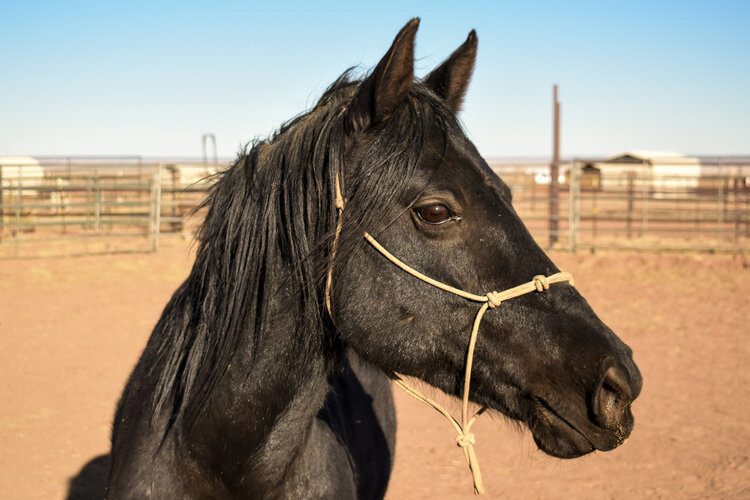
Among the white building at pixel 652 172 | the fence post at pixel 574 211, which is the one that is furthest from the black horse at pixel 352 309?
the fence post at pixel 574 211

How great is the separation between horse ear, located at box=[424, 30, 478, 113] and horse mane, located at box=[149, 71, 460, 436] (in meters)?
0.15

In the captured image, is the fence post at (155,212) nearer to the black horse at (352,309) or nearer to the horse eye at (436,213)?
the black horse at (352,309)

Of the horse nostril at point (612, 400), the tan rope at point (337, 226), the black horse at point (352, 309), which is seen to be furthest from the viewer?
the tan rope at point (337, 226)

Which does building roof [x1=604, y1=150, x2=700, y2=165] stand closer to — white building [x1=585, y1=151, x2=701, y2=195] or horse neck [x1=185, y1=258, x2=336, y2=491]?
white building [x1=585, y1=151, x2=701, y2=195]

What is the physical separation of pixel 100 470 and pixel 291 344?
3.22m

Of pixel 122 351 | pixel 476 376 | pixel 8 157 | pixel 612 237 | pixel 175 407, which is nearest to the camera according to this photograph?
pixel 476 376

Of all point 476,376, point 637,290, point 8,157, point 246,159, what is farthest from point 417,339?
point 8,157

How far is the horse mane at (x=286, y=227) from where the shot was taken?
175 cm

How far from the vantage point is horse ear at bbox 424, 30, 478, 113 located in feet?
6.63

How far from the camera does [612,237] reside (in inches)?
677

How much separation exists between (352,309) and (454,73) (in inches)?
34.1

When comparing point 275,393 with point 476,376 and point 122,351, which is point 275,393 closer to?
point 476,376

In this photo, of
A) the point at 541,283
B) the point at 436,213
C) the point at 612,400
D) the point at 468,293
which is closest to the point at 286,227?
the point at 436,213

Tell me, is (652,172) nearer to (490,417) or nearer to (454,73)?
(490,417)
